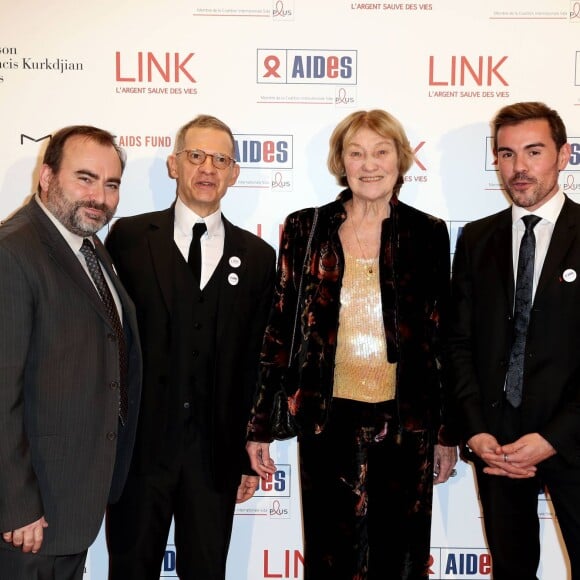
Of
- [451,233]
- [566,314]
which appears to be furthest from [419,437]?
[451,233]

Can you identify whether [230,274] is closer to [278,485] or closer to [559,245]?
[559,245]

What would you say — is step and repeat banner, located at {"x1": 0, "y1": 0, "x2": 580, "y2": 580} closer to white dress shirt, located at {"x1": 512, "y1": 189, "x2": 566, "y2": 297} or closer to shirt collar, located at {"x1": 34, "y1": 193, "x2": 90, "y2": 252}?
white dress shirt, located at {"x1": 512, "y1": 189, "x2": 566, "y2": 297}

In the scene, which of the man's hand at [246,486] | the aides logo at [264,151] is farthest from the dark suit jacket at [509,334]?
the aides logo at [264,151]

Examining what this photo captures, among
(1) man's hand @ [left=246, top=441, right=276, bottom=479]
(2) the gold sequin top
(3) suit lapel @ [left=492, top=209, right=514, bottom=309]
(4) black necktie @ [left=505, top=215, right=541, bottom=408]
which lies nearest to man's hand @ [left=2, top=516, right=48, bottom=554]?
(1) man's hand @ [left=246, top=441, right=276, bottom=479]

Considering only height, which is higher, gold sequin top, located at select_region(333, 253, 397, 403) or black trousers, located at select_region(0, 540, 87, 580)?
gold sequin top, located at select_region(333, 253, 397, 403)

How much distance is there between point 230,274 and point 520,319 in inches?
46.3

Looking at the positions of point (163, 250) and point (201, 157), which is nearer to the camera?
point (163, 250)

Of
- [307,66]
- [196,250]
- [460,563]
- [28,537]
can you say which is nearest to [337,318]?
[196,250]

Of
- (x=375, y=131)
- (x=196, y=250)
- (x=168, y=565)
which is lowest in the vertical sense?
(x=168, y=565)

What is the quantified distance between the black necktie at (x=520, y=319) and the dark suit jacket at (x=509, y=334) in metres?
0.02

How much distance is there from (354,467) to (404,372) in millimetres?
414

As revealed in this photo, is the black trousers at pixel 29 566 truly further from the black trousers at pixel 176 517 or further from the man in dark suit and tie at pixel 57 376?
the black trousers at pixel 176 517

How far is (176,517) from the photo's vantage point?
2.62m

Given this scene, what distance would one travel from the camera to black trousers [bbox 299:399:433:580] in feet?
7.97
